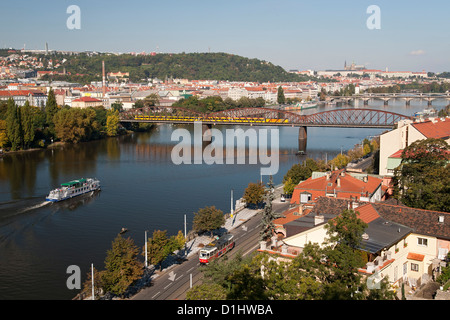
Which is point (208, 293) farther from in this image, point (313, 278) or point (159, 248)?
point (159, 248)

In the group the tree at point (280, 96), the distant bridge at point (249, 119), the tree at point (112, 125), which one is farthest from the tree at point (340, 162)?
the tree at point (280, 96)


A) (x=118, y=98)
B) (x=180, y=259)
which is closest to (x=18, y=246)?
(x=180, y=259)

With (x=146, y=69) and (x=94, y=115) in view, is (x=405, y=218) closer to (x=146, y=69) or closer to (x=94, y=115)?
(x=94, y=115)

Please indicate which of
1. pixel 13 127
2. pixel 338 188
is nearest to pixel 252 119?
pixel 13 127

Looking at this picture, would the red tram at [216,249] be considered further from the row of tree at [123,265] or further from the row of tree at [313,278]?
the row of tree at [313,278]

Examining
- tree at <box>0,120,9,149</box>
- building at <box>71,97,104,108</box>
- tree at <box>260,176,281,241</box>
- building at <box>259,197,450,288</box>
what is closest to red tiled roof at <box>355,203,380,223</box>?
building at <box>259,197,450,288</box>
